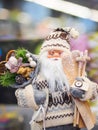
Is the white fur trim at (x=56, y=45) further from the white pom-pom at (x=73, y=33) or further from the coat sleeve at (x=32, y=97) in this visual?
the coat sleeve at (x=32, y=97)

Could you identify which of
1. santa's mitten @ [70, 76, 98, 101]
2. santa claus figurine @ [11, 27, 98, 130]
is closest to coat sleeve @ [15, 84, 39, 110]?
santa claus figurine @ [11, 27, 98, 130]

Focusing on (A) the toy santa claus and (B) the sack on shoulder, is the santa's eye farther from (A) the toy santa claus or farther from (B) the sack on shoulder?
(B) the sack on shoulder

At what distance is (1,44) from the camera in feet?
6.27

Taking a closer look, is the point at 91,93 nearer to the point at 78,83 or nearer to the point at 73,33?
the point at 78,83

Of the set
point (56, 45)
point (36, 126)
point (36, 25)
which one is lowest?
point (36, 126)

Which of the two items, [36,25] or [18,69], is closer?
[18,69]

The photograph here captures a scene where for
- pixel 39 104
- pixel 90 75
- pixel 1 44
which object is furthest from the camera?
pixel 1 44

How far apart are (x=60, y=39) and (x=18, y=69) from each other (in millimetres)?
190

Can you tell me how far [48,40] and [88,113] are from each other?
31 cm

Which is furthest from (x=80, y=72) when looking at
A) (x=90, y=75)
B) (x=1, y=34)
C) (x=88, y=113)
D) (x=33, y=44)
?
(x=1, y=34)

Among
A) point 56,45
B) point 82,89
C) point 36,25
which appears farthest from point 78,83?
point 36,25

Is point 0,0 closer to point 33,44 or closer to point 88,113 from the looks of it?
point 33,44

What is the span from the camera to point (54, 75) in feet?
3.94

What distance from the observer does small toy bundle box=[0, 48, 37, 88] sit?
3.92 ft
